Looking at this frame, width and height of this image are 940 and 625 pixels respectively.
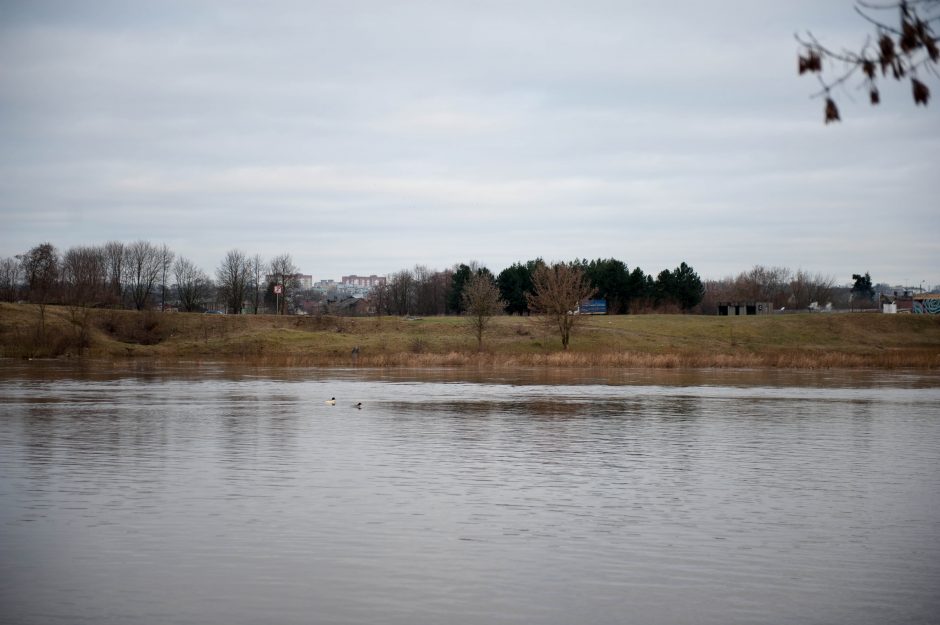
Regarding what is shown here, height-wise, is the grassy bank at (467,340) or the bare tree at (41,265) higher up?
the bare tree at (41,265)

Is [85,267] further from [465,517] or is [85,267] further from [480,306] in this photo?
[465,517]

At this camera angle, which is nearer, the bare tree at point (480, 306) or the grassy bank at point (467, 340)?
the grassy bank at point (467, 340)

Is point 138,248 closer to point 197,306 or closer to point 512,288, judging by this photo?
point 197,306

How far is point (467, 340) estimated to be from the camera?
88.9 meters

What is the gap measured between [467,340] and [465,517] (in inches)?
2853

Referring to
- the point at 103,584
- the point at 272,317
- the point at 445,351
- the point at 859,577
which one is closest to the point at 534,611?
the point at 859,577

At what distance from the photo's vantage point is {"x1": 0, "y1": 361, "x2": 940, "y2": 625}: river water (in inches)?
460

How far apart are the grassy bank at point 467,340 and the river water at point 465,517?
3682 cm

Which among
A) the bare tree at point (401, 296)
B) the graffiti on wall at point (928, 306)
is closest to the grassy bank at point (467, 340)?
the graffiti on wall at point (928, 306)

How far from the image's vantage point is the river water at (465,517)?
1167 cm

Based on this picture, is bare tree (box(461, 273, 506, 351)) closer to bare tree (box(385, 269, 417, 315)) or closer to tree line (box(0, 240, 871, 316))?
tree line (box(0, 240, 871, 316))

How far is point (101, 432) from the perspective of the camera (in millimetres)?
27797

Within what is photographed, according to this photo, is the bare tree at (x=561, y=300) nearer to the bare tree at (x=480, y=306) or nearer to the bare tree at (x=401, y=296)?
the bare tree at (x=480, y=306)

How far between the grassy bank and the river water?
3682 centimetres
